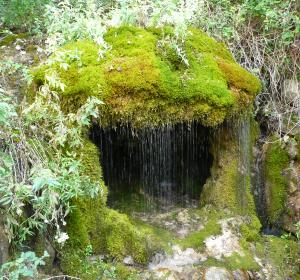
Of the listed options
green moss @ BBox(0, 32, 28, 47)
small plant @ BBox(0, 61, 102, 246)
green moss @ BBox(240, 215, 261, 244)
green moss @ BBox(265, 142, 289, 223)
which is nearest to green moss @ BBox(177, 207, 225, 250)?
green moss @ BBox(240, 215, 261, 244)

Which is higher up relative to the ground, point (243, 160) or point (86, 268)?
point (243, 160)

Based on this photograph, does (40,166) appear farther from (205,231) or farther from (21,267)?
(205,231)

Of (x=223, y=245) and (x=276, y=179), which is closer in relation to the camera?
(x=223, y=245)

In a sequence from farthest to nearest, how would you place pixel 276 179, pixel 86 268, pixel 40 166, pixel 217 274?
pixel 276 179 → pixel 217 274 → pixel 86 268 → pixel 40 166

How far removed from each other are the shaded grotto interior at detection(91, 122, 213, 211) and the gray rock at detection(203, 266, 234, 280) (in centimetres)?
141

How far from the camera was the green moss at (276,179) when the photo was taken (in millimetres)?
5246

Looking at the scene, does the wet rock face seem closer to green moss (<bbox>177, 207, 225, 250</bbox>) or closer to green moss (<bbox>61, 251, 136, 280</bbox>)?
green moss (<bbox>177, 207, 225, 250</bbox>)

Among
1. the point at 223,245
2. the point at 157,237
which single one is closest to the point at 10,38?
the point at 157,237

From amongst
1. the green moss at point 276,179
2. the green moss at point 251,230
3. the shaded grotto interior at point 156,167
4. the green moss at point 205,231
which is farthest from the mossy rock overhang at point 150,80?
the green moss at point 251,230

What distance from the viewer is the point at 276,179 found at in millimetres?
5289

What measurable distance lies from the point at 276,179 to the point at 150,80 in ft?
7.56

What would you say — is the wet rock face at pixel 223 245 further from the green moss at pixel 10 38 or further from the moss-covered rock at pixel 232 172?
the green moss at pixel 10 38

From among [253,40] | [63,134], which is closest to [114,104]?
[63,134]

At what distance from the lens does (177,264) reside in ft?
13.5
